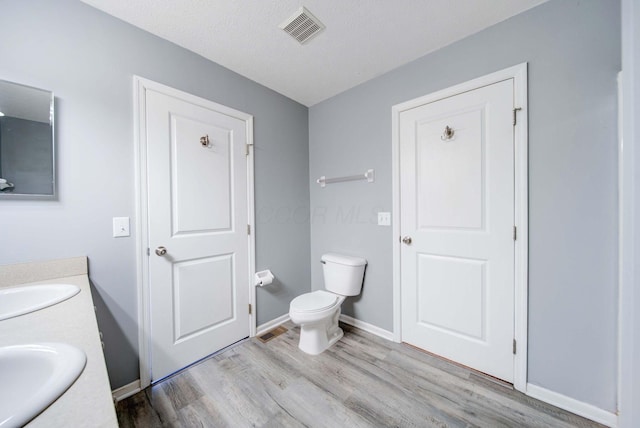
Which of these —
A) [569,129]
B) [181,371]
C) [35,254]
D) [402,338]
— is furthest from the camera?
[402,338]

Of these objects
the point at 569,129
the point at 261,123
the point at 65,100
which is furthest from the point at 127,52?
the point at 569,129

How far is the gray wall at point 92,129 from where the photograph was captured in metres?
1.12

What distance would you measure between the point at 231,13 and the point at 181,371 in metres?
2.34

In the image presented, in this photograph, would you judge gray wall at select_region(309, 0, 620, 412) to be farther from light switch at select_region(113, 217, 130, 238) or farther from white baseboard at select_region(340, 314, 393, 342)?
light switch at select_region(113, 217, 130, 238)

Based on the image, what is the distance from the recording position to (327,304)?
1.83 metres

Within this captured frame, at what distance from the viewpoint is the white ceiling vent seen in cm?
135

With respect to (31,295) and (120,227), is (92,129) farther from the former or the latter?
(31,295)

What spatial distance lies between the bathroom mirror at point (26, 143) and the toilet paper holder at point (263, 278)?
1.37 metres

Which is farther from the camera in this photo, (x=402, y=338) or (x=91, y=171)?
(x=402, y=338)

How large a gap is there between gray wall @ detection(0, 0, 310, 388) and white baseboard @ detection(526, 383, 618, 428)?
244 centimetres

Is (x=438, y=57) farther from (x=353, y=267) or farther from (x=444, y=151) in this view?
(x=353, y=267)

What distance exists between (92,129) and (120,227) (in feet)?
1.87

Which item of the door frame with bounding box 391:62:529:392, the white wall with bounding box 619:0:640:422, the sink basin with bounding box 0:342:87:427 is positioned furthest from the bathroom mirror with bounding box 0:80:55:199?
the door frame with bounding box 391:62:529:392

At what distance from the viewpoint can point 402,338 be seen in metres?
1.90
